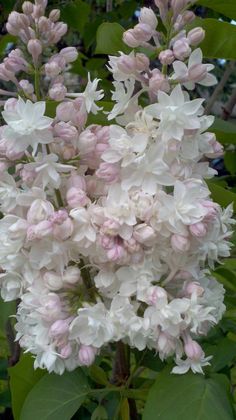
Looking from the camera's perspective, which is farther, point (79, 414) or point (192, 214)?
point (79, 414)

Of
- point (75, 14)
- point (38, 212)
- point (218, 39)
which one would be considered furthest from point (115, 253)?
point (75, 14)

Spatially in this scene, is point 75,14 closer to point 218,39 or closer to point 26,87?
point 218,39

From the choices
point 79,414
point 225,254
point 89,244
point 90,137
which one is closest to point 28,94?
point 90,137

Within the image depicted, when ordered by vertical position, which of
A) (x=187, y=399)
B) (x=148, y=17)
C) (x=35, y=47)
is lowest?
(x=187, y=399)

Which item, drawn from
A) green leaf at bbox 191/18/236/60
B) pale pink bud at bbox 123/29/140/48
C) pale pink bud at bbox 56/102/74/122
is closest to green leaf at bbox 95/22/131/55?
green leaf at bbox 191/18/236/60

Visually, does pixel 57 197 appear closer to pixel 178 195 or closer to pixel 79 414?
pixel 178 195

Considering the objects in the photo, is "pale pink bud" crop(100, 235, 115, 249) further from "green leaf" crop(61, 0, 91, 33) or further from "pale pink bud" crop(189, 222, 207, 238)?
"green leaf" crop(61, 0, 91, 33)

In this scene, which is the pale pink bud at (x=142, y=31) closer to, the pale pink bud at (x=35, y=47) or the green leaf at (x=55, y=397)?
the pale pink bud at (x=35, y=47)
